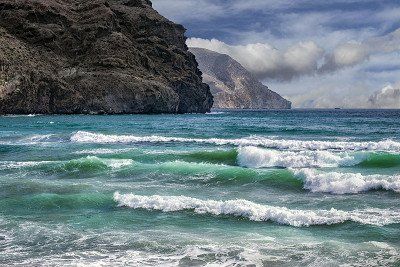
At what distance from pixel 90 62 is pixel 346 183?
137 m

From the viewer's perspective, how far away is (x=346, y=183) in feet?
65.8

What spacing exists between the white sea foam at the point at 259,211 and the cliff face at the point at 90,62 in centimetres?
11006

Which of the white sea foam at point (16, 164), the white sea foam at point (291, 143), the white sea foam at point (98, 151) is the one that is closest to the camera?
the white sea foam at point (16, 164)

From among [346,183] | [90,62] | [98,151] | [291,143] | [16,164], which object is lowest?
[16,164]

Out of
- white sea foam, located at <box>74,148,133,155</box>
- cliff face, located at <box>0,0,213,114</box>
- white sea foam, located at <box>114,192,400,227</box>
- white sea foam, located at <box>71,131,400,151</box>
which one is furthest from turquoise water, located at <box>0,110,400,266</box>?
cliff face, located at <box>0,0,213,114</box>

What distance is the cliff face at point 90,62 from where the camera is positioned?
127 metres

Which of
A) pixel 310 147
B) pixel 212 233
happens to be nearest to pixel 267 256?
pixel 212 233

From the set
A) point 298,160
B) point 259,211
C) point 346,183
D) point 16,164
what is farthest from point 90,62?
point 259,211

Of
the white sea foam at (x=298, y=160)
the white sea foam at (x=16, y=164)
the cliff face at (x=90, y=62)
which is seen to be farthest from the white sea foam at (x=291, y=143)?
Result: the cliff face at (x=90, y=62)

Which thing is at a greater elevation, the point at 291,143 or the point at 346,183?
the point at 291,143

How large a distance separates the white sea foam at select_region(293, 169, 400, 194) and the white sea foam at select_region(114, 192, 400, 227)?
3552 mm

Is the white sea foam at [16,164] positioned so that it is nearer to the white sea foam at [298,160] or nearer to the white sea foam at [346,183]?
the white sea foam at [298,160]

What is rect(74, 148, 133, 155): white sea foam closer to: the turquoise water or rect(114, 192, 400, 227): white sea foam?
the turquoise water

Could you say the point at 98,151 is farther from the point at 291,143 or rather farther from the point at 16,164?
the point at 291,143
